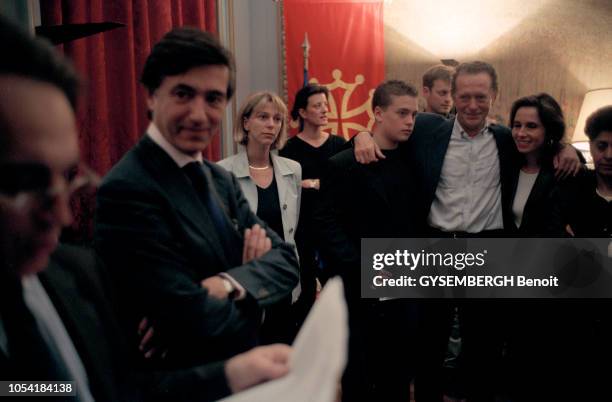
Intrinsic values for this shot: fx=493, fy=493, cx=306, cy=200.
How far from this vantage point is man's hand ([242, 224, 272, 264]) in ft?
3.93

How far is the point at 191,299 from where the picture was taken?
99 centimetres

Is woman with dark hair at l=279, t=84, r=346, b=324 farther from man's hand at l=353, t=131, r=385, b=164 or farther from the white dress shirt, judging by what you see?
the white dress shirt

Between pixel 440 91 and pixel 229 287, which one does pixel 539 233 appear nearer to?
pixel 440 91

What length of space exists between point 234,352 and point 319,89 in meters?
2.39

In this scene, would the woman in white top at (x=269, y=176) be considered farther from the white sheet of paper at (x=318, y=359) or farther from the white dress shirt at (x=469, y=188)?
the white sheet of paper at (x=318, y=359)

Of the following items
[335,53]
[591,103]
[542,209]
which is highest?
[335,53]

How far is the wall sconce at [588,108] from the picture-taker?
13.3 feet

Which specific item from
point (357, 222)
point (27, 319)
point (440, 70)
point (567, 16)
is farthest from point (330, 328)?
point (567, 16)

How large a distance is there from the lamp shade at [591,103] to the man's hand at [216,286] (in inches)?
157

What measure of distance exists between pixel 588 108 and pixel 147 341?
428cm

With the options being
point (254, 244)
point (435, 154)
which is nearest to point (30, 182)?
point (254, 244)

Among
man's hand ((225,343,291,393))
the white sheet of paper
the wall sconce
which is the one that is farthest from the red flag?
the white sheet of paper

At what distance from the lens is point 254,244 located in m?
1.20

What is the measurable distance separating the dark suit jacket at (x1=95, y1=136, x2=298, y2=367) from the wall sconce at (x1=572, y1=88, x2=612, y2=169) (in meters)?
3.92
